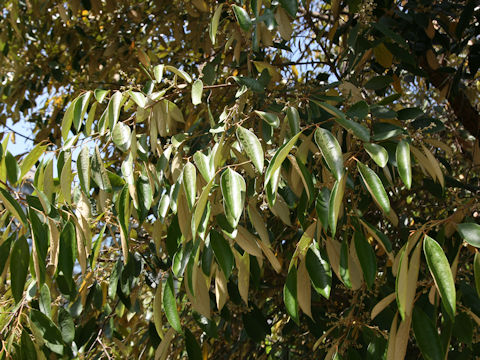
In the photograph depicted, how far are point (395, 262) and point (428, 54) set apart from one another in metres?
0.96

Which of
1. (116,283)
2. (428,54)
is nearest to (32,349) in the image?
(116,283)

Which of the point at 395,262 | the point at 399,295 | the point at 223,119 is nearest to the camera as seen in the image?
the point at 399,295

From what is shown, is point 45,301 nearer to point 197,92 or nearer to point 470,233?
point 197,92

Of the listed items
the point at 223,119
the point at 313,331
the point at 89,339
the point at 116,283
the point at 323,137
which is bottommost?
the point at 313,331

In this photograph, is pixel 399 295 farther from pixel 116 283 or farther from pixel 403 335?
pixel 116 283

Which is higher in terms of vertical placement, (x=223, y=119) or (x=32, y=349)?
(x=223, y=119)

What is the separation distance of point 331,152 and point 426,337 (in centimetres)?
31

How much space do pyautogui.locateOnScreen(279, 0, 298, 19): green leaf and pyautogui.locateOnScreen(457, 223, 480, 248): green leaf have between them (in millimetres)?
531

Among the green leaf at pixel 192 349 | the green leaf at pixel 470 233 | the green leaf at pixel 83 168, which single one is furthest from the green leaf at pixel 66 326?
the green leaf at pixel 470 233

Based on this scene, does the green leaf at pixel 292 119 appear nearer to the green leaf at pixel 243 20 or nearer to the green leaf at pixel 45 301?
the green leaf at pixel 243 20

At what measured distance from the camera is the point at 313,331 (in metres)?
1.50

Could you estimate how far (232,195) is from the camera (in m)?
0.93

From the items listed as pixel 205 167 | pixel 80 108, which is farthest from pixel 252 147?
pixel 80 108

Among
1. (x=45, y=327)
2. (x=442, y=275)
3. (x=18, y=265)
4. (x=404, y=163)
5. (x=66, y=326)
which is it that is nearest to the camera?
(x=442, y=275)
